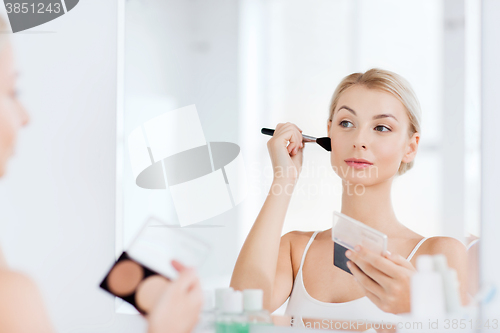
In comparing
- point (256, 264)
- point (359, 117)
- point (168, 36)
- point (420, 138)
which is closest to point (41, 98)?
point (168, 36)

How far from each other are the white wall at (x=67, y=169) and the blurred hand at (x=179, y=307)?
27 cm

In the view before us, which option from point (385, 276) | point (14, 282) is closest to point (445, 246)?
point (385, 276)

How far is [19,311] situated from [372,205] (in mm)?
896

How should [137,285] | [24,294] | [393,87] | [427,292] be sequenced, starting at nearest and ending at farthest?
[427,292] < [393,87] < [137,285] < [24,294]

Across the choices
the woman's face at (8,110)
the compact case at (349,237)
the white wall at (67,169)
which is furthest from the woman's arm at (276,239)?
the woman's face at (8,110)

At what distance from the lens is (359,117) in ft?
2.91

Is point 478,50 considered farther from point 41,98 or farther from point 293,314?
point 41,98

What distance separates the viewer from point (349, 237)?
0.86 metres

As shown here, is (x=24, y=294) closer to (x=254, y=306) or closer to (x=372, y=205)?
(x=254, y=306)

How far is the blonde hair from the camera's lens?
855mm

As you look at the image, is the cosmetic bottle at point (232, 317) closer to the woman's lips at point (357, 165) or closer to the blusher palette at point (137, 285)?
the blusher palette at point (137, 285)

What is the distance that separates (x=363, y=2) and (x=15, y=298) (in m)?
1.09

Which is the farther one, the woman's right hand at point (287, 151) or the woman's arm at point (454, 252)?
the woman's right hand at point (287, 151)

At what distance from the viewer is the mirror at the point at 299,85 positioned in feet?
2.75
